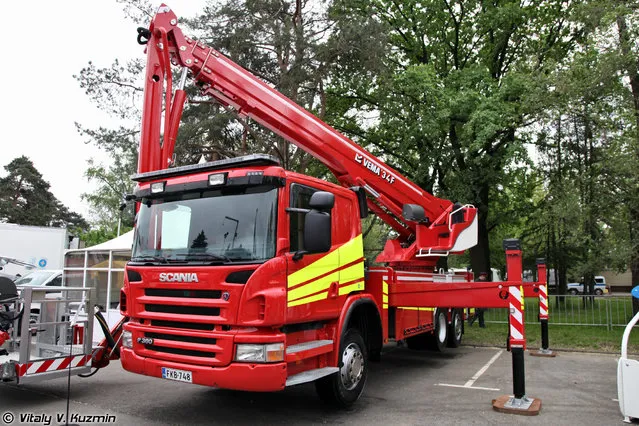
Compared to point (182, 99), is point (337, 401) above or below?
below

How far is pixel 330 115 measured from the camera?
64.0 feet

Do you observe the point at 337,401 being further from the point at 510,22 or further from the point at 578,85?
the point at 510,22

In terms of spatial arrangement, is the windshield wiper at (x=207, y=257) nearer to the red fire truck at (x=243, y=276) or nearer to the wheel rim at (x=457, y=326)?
the red fire truck at (x=243, y=276)

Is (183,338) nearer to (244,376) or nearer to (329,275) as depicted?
(244,376)

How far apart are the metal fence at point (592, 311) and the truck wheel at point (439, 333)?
19.5 feet

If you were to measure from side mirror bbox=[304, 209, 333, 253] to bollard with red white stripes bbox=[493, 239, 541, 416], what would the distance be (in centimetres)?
288

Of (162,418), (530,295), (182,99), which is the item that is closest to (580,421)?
(530,295)

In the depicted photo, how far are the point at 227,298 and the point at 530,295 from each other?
677 cm

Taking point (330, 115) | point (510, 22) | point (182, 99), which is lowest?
point (182, 99)

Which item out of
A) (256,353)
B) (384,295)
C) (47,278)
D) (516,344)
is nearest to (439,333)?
(384,295)

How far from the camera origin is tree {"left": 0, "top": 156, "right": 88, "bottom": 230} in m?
52.0

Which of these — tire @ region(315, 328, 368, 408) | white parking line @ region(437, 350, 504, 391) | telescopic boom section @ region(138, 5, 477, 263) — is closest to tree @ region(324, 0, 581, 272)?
telescopic boom section @ region(138, 5, 477, 263)

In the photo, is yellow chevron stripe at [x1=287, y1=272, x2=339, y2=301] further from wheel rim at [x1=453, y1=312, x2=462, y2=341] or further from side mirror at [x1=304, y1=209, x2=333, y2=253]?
wheel rim at [x1=453, y1=312, x2=462, y2=341]

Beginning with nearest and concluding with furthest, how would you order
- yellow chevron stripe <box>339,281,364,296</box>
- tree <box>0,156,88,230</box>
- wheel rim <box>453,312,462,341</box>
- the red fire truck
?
the red fire truck
yellow chevron stripe <box>339,281,364,296</box>
wheel rim <box>453,312,462,341</box>
tree <box>0,156,88,230</box>
